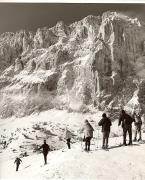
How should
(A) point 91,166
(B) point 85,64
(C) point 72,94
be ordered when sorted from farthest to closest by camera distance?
1. (B) point 85,64
2. (C) point 72,94
3. (A) point 91,166

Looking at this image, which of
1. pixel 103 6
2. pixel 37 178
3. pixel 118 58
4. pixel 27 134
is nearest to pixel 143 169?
pixel 37 178

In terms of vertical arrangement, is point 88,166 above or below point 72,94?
below

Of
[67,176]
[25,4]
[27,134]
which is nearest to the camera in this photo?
[67,176]

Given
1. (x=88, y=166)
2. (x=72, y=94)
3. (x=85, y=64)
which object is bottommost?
(x=88, y=166)

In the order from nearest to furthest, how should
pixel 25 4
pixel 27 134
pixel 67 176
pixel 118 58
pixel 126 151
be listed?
1. pixel 67 176
2. pixel 126 151
3. pixel 25 4
4. pixel 27 134
5. pixel 118 58

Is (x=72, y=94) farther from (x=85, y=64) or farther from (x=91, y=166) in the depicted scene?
(x=91, y=166)

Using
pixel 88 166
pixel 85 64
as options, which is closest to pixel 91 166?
pixel 88 166

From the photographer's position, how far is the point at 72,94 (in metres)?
43.1

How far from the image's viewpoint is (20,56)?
53.5 meters

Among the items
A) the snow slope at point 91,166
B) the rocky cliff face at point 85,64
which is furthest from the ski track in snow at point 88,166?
the rocky cliff face at point 85,64

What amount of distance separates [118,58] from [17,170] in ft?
120

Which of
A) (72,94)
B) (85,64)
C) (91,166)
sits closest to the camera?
(91,166)

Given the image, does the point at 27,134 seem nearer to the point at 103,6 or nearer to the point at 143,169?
the point at 103,6

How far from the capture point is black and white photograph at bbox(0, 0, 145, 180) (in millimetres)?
12516
